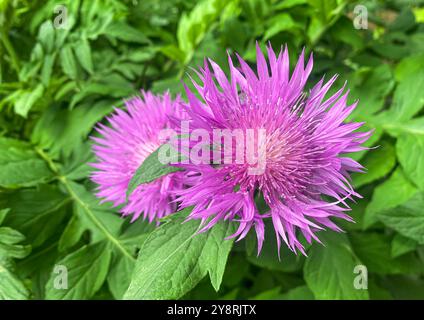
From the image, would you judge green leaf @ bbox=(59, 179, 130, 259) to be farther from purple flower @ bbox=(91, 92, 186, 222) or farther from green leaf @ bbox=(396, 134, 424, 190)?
green leaf @ bbox=(396, 134, 424, 190)

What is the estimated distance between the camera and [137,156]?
727 mm

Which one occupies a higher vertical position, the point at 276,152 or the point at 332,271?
the point at 276,152

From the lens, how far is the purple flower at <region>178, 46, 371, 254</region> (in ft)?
1.82

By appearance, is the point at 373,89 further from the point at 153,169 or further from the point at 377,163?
the point at 153,169

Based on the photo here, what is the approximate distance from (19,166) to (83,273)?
25 centimetres

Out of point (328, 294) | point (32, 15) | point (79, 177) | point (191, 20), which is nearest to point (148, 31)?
point (191, 20)

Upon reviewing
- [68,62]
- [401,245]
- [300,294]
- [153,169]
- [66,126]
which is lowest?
[300,294]

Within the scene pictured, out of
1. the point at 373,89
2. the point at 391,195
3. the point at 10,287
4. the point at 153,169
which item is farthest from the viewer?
the point at 373,89

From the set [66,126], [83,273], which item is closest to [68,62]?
[66,126]

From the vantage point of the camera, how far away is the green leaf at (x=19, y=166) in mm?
842

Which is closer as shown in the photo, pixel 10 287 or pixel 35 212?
pixel 10 287

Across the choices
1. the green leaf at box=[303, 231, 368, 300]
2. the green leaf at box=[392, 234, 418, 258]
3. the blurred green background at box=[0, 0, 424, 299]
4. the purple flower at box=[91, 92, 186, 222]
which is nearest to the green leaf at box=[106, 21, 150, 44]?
the blurred green background at box=[0, 0, 424, 299]

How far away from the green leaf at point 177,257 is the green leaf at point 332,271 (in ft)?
0.95

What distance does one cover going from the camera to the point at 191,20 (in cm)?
105
